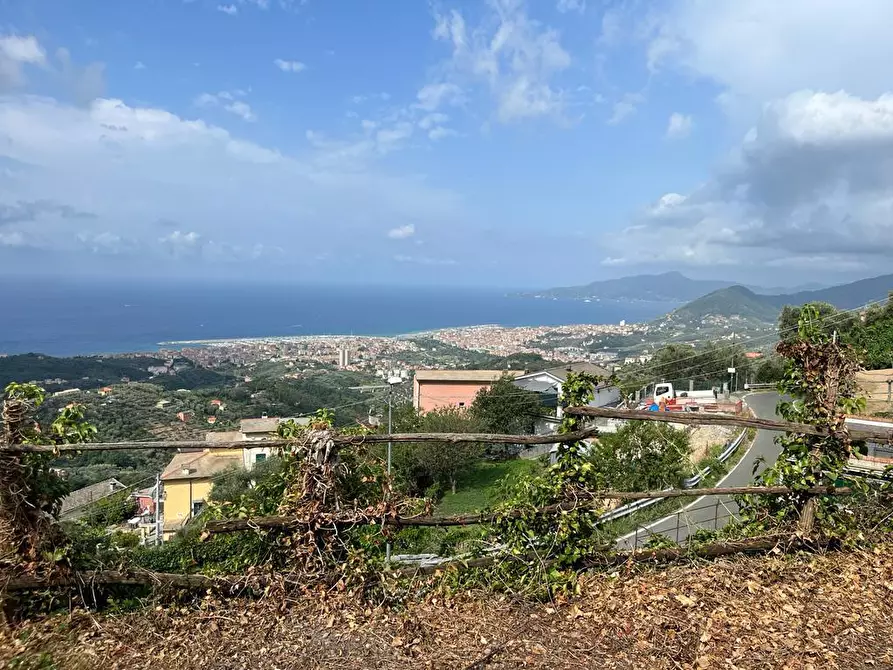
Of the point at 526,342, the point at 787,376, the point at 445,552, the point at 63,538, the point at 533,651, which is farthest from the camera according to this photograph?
the point at 526,342

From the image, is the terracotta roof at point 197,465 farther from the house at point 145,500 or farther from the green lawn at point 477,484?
the green lawn at point 477,484

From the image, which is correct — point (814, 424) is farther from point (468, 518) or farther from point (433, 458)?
point (433, 458)

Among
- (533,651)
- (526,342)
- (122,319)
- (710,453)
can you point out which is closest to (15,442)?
(533,651)

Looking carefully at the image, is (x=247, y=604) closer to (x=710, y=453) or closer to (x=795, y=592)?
(x=795, y=592)

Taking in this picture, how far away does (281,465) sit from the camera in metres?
3.79

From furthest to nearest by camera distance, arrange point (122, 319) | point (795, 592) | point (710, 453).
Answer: point (122, 319)
point (710, 453)
point (795, 592)

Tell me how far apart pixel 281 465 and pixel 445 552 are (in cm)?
134

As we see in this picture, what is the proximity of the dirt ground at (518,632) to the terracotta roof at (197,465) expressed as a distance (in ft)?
61.4

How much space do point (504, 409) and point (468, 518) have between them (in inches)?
1281

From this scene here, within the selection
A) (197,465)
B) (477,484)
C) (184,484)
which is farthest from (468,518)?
(477,484)

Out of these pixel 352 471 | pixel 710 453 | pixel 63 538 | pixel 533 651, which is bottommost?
pixel 710 453

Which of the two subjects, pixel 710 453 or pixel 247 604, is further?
pixel 710 453

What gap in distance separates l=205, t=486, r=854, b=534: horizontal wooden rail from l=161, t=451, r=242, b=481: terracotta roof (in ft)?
61.0

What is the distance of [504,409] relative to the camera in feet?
118
